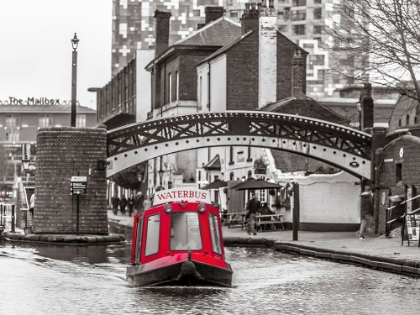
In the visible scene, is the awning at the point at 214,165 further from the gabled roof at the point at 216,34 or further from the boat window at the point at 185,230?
the boat window at the point at 185,230

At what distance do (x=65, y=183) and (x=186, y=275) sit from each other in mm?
23088

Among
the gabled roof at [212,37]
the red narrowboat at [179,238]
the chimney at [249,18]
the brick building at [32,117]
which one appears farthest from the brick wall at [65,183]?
the brick building at [32,117]

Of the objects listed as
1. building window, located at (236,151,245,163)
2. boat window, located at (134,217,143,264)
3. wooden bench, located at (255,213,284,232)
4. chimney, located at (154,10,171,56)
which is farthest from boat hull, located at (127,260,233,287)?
chimney, located at (154,10,171,56)

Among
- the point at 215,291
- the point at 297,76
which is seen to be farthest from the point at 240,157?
the point at 215,291

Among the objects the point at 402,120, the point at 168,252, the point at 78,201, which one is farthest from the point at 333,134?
the point at 168,252

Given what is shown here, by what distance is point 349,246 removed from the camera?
111ft

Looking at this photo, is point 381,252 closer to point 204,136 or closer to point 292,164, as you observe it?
point 204,136

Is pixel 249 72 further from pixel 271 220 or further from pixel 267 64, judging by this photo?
pixel 271 220

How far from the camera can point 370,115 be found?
172 feet

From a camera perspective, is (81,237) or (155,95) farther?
(155,95)

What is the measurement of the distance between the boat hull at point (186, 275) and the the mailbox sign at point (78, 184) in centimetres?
2071

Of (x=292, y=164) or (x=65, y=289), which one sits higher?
(x=292, y=164)

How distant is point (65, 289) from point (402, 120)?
27.4 meters

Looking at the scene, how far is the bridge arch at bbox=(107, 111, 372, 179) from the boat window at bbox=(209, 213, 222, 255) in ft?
74.7
